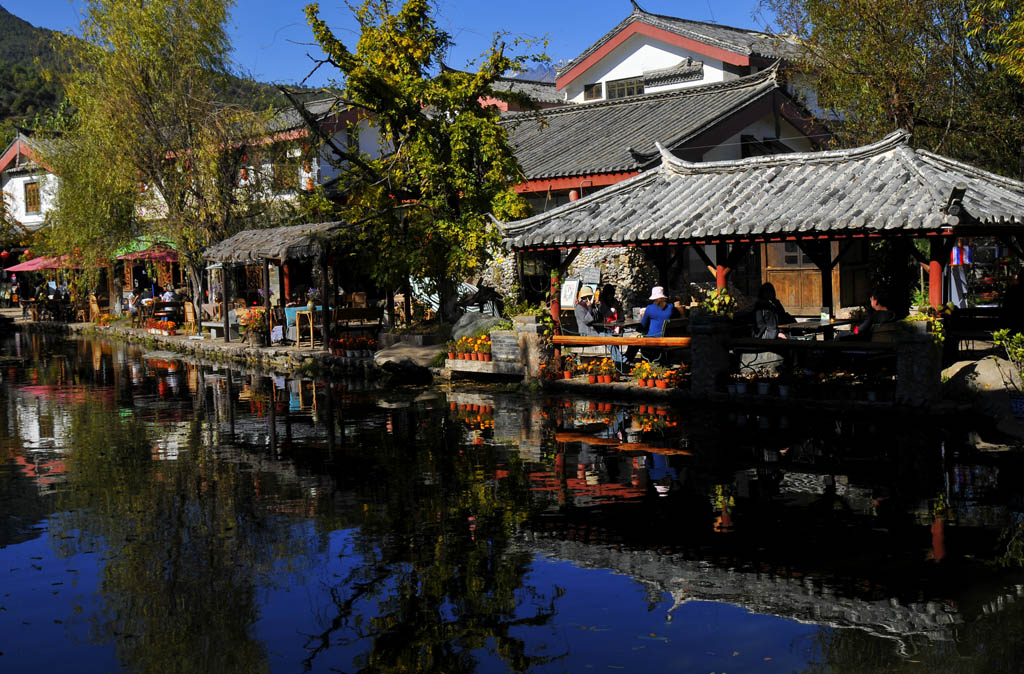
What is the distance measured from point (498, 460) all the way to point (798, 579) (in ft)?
16.4

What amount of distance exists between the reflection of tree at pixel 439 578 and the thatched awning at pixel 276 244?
41.3 ft

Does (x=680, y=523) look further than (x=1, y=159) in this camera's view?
Result: No

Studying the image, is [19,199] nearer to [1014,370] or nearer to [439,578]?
[1014,370]

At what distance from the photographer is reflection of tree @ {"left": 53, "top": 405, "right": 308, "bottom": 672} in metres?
6.41

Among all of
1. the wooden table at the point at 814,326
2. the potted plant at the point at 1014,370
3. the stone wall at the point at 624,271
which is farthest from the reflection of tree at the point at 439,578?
the stone wall at the point at 624,271

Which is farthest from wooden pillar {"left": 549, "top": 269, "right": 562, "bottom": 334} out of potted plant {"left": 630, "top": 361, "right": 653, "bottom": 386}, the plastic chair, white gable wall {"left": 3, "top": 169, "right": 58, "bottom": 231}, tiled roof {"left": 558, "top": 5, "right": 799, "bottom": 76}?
white gable wall {"left": 3, "top": 169, "right": 58, "bottom": 231}

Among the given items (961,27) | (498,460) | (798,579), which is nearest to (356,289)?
(961,27)

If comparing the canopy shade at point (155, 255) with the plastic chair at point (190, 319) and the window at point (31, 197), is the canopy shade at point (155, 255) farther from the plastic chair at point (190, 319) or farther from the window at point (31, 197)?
the window at point (31, 197)

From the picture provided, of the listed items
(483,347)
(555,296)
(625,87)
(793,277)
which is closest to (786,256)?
(793,277)

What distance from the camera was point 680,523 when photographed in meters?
8.77

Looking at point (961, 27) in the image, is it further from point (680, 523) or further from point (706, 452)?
point (680, 523)

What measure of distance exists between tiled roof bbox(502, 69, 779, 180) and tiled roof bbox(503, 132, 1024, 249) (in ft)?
20.7

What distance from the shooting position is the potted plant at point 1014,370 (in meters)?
11.5

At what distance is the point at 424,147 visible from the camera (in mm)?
20984
